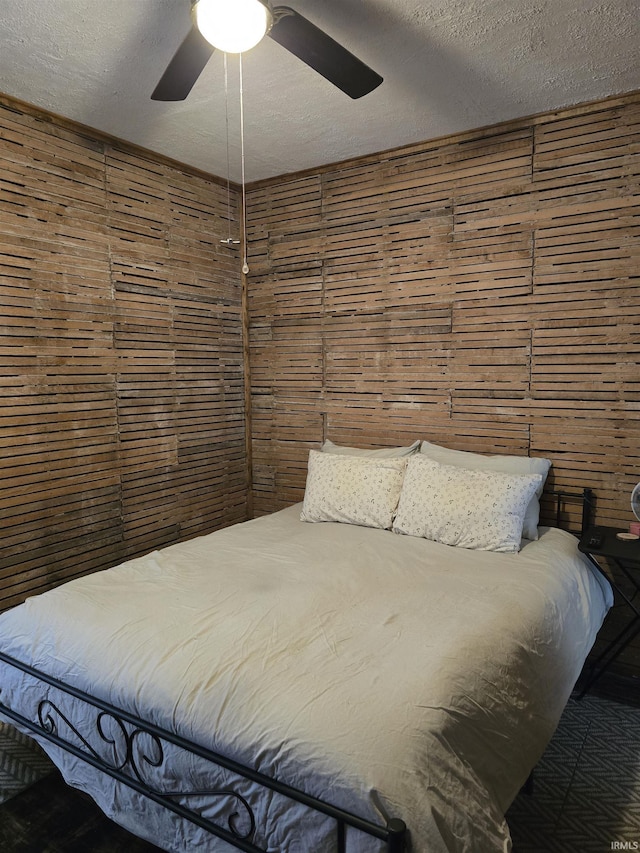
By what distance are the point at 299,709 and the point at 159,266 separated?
2.59 meters

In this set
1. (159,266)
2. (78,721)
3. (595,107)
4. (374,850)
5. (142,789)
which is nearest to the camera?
(374,850)

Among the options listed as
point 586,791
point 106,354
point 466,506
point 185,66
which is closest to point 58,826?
point 586,791

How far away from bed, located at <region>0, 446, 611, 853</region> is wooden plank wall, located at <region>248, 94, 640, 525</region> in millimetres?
885

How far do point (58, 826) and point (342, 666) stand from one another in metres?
1.05

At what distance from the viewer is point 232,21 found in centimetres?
155

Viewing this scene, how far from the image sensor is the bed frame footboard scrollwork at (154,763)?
1.14 m

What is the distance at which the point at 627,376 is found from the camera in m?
2.55

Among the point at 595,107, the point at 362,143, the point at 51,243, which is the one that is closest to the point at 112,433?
the point at 51,243

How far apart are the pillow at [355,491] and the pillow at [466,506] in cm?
9

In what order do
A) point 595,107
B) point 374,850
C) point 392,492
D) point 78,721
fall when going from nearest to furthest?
1. point 374,850
2. point 78,721
3. point 595,107
4. point 392,492

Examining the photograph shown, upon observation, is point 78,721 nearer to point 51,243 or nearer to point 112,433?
point 112,433

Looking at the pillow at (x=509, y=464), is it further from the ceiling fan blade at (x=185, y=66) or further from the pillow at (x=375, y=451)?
the ceiling fan blade at (x=185, y=66)

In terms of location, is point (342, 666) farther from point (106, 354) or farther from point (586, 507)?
point (106, 354)

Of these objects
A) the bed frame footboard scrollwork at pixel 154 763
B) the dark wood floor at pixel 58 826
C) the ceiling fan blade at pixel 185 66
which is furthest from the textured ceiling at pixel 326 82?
the dark wood floor at pixel 58 826
